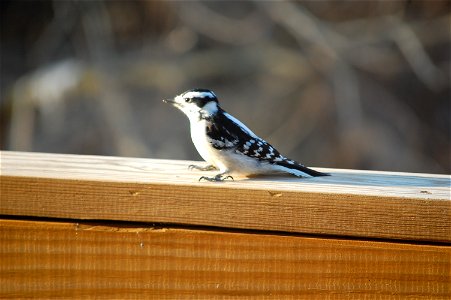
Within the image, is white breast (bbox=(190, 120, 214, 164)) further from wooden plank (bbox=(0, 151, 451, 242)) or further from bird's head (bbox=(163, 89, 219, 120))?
wooden plank (bbox=(0, 151, 451, 242))

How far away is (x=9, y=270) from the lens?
2109mm

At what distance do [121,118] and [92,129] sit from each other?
429 mm

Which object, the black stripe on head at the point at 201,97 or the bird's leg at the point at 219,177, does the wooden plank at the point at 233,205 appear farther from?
the black stripe on head at the point at 201,97

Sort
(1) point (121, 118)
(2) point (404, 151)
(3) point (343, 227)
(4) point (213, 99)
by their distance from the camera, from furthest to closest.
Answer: (1) point (121, 118)
(2) point (404, 151)
(4) point (213, 99)
(3) point (343, 227)

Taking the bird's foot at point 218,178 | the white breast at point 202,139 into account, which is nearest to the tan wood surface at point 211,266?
the bird's foot at point 218,178

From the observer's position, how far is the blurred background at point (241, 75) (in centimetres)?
961

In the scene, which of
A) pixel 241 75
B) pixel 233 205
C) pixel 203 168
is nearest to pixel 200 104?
pixel 203 168

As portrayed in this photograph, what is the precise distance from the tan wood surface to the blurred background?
715 centimetres

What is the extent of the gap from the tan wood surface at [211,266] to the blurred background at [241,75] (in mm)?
7150

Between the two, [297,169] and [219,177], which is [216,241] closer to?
[219,177]

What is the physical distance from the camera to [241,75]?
10.4 meters

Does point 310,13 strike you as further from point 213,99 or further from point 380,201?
point 380,201

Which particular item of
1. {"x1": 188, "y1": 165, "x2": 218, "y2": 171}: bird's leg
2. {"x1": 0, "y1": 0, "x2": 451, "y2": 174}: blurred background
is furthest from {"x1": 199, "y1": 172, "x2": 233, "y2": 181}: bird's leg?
{"x1": 0, "y1": 0, "x2": 451, "y2": 174}: blurred background

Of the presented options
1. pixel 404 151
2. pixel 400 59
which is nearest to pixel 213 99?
pixel 404 151
